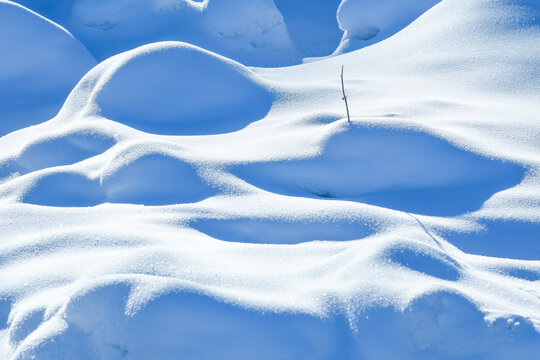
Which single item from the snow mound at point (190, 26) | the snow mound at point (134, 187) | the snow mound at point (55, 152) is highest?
the snow mound at point (134, 187)

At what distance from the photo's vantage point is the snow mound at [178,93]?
14.7ft

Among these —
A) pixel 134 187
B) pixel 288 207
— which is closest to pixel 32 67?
pixel 134 187

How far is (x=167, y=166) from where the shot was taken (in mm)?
3592

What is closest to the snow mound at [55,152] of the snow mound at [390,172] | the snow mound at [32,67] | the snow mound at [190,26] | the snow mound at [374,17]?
the snow mound at [390,172]

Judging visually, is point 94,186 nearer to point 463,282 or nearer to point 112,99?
point 112,99

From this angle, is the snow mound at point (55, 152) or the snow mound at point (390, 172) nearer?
the snow mound at point (390, 172)

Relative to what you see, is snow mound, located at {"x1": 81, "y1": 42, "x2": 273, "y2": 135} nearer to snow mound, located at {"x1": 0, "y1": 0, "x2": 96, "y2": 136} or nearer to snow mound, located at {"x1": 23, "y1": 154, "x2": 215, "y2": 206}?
snow mound, located at {"x1": 23, "y1": 154, "x2": 215, "y2": 206}

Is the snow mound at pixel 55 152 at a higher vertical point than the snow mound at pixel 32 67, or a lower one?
higher

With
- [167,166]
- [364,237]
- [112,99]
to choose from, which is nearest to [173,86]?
[112,99]

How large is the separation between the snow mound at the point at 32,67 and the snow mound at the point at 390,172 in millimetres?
2862

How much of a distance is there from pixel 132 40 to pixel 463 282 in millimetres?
5476

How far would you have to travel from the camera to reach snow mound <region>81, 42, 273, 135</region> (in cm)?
449

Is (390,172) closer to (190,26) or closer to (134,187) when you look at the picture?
(134,187)

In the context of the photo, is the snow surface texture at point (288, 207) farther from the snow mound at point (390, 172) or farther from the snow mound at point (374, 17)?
the snow mound at point (374, 17)
